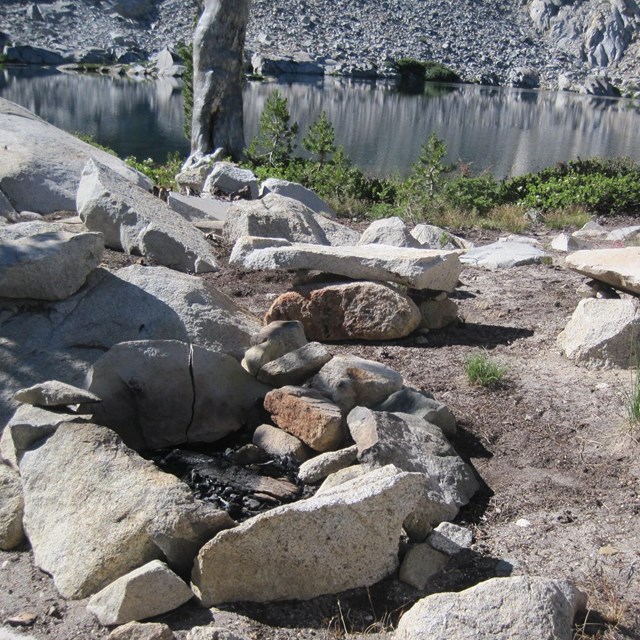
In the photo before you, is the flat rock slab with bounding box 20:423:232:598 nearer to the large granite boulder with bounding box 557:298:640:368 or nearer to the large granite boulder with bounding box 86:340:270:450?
the large granite boulder with bounding box 86:340:270:450

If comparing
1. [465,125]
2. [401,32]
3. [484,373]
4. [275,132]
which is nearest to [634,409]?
[484,373]

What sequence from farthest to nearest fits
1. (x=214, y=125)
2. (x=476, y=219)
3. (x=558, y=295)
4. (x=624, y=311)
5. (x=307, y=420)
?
(x=214, y=125) < (x=476, y=219) < (x=558, y=295) < (x=624, y=311) < (x=307, y=420)

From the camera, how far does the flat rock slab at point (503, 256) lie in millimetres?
8445

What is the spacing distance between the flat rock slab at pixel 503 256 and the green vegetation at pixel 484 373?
10.1 feet

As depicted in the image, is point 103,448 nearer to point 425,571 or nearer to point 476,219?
point 425,571

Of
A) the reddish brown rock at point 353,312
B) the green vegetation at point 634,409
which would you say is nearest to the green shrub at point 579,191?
the reddish brown rock at point 353,312

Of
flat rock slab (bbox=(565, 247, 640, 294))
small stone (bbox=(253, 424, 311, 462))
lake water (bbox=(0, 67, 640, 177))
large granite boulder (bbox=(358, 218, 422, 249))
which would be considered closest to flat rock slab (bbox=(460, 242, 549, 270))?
large granite boulder (bbox=(358, 218, 422, 249))

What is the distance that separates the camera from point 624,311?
5613 millimetres

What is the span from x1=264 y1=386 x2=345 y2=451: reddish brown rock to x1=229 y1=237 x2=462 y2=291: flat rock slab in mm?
1847

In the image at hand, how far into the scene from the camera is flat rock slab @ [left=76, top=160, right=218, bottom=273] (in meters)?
7.55

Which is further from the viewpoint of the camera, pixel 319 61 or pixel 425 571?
pixel 319 61

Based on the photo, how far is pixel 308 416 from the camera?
4449 millimetres

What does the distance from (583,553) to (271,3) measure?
335ft

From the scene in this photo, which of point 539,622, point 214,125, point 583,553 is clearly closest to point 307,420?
point 583,553
